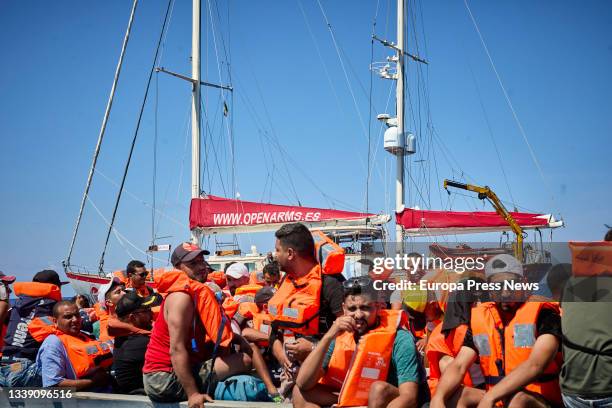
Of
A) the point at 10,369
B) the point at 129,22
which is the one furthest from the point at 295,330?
the point at 129,22

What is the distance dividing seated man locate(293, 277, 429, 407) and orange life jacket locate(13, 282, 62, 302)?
4312mm

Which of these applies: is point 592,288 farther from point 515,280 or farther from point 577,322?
point 515,280

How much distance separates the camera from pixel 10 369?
7.41m

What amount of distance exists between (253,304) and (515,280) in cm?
335

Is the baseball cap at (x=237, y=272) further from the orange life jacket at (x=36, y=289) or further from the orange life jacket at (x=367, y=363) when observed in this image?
the orange life jacket at (x=367, y=363)

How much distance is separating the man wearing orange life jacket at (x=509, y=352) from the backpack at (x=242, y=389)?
1.98m

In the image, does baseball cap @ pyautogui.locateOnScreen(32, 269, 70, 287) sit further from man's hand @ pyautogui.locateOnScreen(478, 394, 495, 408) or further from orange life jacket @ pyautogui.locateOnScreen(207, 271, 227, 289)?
man's hand @ pyautogui.locateOnScreen(478, 394, 495, 408)

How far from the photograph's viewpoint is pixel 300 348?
17.6ft

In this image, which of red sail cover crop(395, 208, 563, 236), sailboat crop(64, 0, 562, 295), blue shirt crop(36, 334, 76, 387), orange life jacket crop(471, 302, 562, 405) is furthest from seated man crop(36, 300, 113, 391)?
red sail cover crop(395, 208, 563, 236)

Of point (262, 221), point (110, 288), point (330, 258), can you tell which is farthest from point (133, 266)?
point (262, 221)

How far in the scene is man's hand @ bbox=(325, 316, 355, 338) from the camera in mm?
4914

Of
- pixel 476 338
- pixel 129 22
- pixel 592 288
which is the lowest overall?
pixel 476 338

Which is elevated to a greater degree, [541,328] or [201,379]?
[541,328]

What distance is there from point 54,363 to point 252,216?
1363 cm
